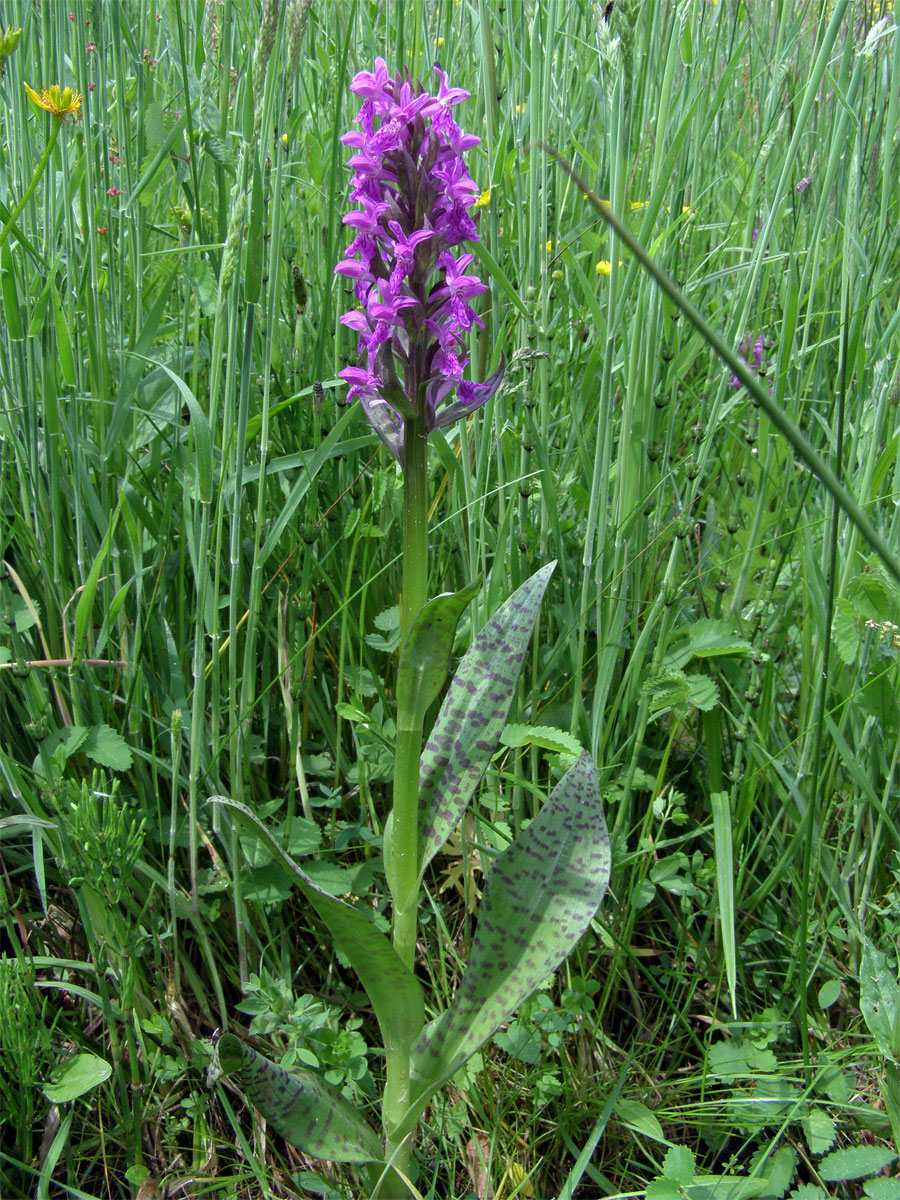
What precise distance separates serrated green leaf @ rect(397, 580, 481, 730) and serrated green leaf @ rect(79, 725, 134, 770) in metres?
0.42

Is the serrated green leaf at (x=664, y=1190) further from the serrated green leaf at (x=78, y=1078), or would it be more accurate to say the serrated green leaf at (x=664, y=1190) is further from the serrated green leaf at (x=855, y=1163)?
the serrated green leaf at (x=78, y=1078)

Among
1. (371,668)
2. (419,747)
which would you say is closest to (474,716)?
(419,747)

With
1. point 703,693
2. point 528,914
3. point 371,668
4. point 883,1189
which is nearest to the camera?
point 883,1189

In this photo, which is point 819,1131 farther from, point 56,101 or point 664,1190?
point 56,101

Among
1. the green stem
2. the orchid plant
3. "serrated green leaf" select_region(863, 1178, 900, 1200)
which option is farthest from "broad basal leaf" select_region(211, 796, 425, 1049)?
the green stem

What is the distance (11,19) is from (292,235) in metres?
0.63

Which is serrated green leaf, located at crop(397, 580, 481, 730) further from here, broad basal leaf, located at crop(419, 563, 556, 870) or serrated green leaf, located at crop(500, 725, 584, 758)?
serrated green leaf, located at crop(500, 725, 584, 758)

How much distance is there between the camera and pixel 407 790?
1050mm

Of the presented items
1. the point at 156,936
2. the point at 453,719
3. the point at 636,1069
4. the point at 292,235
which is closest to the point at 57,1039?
the point at 156,936

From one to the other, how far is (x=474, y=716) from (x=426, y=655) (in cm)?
15

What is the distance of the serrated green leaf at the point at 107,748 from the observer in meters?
1.19

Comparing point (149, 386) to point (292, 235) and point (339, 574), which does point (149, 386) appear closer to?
point (339, 574)

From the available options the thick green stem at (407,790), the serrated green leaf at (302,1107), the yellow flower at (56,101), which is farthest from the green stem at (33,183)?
the serrated green leaf at (302,1107)

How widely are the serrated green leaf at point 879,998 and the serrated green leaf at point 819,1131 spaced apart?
0.45 ft
